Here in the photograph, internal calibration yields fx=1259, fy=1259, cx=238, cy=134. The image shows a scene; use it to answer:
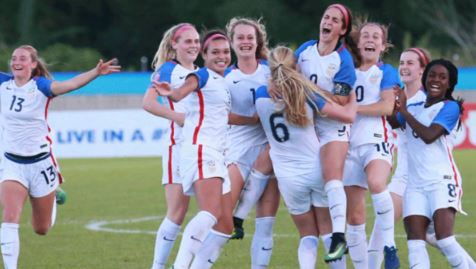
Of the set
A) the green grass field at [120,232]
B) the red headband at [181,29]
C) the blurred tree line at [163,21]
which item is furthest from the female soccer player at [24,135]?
the blurred tree line at [163,21]

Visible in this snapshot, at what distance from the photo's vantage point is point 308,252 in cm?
980

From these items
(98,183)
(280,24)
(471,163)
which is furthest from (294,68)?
(280,24)

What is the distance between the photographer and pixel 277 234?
14188 mm

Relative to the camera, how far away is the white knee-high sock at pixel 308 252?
32.1 ft

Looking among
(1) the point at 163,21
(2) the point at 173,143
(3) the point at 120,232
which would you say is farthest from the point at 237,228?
(1) the point at 163,21

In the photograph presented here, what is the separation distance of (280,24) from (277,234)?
36096 mm

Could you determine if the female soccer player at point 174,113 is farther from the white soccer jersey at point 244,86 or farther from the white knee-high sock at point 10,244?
the white knee-high sock at point 10,244

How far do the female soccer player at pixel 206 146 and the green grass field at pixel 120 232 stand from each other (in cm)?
212

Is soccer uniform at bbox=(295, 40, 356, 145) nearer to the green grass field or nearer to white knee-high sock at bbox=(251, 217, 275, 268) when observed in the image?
white knee-high sock at bbox=(251, 217, 275, 268)

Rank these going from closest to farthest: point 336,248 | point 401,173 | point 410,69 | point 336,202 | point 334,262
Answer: point 336,248 < point 336,202 < point 334,262 < point 410,69 < point 401,173

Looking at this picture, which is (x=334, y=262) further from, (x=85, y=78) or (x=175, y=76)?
(x=85, y=78)

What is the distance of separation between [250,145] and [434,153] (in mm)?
1539

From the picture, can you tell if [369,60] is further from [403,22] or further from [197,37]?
[403,22]

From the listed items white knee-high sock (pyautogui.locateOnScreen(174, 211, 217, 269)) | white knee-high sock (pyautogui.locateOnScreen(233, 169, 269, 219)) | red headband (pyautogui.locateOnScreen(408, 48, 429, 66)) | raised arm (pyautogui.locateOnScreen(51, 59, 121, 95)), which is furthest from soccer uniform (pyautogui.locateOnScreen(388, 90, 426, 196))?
raised arm (pyautogui.locateOnScreen(51, 59, 121, 95))
